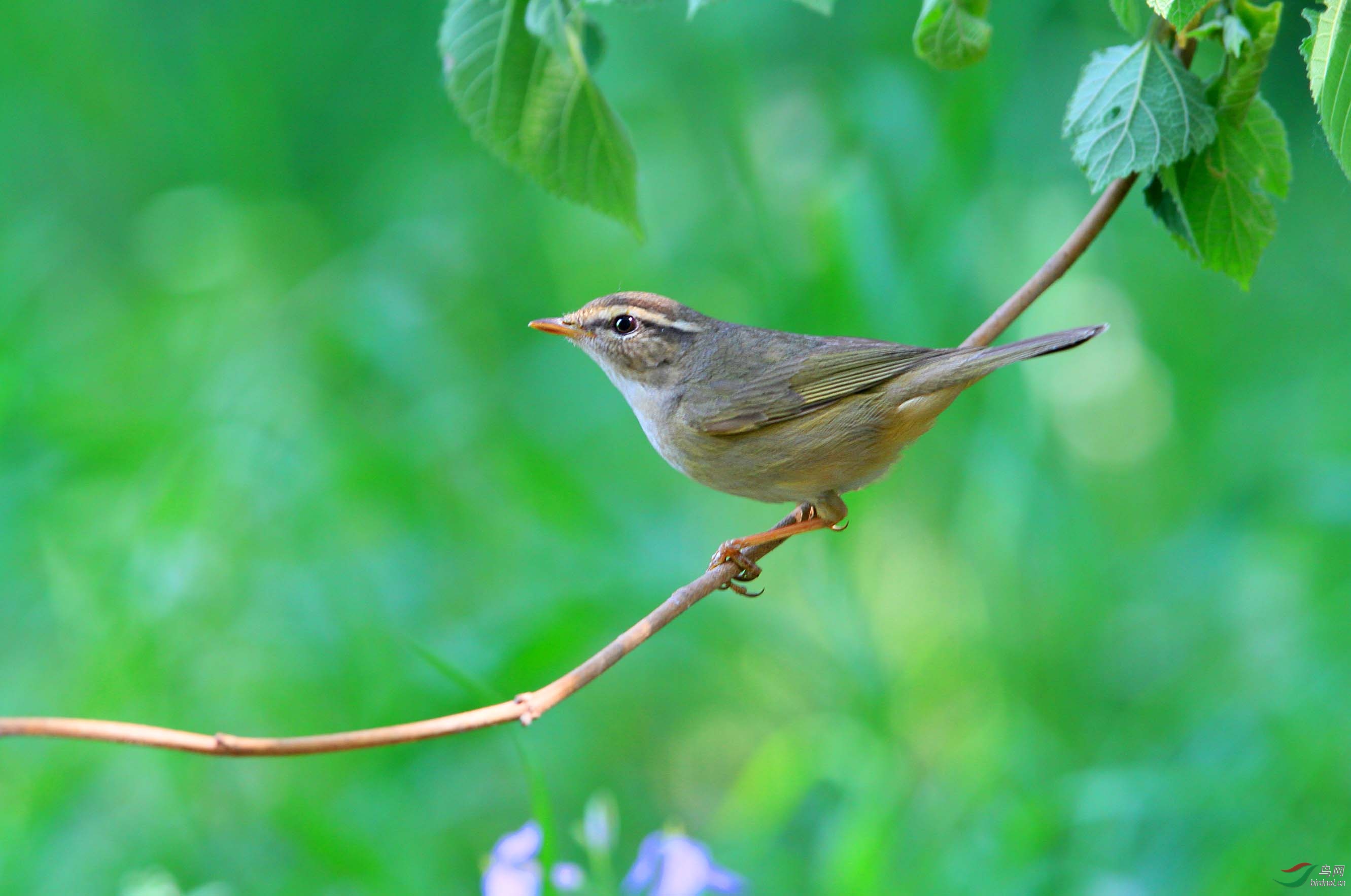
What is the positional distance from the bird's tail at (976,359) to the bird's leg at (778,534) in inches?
14.4

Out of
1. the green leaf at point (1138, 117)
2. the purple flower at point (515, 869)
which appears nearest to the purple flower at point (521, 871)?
the purple flower at point (515, 869)

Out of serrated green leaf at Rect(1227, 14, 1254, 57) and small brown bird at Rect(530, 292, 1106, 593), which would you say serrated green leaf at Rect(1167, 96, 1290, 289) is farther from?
small brown bird at Rect(530, 292, 1106, 593)

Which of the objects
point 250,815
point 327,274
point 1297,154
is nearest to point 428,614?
point 250,815

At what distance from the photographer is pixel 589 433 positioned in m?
5.82

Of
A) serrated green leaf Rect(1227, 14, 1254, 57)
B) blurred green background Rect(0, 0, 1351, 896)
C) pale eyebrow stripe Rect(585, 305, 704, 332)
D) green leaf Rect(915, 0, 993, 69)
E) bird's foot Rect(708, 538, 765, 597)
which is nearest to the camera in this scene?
serrated green leaf Rect(1227, 14, 1254, 57)

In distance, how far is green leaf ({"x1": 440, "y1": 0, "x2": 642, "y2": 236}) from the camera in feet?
6.80

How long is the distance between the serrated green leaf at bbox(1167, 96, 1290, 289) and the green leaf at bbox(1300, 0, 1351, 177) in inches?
12.1

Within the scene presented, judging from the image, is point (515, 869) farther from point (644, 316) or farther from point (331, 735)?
point (644, 316)

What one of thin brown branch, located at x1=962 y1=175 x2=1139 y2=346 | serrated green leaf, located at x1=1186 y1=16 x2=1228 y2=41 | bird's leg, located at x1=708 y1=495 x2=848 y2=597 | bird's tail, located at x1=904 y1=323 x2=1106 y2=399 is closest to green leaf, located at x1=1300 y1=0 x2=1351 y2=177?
serrated green leaf, located at x1=1186 y1=16 x2=1228 y2=41

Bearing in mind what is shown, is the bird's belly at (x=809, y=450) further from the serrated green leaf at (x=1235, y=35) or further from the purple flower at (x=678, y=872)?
the serrated green leaf at (x=1235, y=35)

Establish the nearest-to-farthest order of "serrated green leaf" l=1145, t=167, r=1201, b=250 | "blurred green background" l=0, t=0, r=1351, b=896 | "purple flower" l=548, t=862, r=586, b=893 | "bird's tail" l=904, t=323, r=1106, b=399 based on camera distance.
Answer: "serrated green leaf" l=1145, t=167, r=1201, b=250, "bird's tail" l=904, t=323, r=1106, b=399, "purple flower" l=548, t=862, r=586, b=893, "blurred green background" l=0, t=0, r=1351, b=896

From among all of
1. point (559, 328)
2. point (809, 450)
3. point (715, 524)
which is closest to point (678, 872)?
point (809, 450)

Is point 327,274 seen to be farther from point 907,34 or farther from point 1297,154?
point 1297,154

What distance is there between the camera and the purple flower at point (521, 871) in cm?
232
